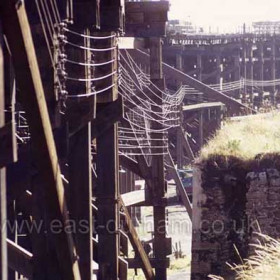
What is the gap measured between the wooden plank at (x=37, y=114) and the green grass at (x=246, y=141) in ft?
20.0

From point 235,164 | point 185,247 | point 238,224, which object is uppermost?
point 235,164

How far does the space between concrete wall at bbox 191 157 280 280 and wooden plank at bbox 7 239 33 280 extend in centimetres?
460

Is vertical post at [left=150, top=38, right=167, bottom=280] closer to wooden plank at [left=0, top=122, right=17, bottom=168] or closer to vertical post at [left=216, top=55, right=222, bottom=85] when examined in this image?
wooden plank at [left=0, top=122, right=17, bottom=168]

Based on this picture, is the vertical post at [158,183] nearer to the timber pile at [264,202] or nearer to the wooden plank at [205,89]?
the timber pile at [264,202]

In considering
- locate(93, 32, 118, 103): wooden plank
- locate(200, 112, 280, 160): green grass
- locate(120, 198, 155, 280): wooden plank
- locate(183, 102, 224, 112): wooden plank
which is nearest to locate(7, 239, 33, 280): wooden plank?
locate(93, 32, 118, 103): wooden plank

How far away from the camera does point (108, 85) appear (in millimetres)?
8039

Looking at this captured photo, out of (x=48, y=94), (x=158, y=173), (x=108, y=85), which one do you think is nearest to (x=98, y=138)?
(x=108, y=85)

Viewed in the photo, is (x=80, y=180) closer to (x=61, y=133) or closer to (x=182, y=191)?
(x=61, y=133)

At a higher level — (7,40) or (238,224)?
(7,40)

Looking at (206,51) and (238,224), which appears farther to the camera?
(206,51)

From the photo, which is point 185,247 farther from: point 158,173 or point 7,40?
point 7,40

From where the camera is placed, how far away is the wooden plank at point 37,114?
439 cm

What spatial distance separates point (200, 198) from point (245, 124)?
2709 mm

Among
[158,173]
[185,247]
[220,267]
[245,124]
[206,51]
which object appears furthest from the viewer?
[206,51]
